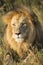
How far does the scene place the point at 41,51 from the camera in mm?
5422

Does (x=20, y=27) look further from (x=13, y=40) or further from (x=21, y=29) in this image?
(x=13, y=40)

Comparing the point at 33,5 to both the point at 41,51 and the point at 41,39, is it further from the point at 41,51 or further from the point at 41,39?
the point at 41,51

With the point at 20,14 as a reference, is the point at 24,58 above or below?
below

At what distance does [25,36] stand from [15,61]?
460 millimetres

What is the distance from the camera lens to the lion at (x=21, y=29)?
5.47m

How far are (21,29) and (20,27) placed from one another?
66 mm

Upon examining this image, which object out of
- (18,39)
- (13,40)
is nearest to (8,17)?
(13,40)

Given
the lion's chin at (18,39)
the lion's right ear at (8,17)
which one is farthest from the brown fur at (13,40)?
the lion's chin at (18,39)

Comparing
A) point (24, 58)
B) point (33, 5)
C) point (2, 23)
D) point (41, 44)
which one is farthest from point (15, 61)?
point (33, 5)

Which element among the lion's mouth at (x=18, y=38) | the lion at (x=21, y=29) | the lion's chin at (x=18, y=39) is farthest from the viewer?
the lion at (x=21, y=29)

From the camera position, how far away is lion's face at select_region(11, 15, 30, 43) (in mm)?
5328

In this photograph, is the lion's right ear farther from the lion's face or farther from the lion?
the lion's face

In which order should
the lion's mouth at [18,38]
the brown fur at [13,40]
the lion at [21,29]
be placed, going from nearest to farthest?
the lion's mouth at [18,38] → the lion at [21,29] → the brown fur at [13,40]

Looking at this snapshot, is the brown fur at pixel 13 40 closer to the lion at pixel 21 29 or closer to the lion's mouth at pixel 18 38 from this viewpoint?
the lion at pixel 21 29
